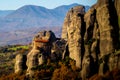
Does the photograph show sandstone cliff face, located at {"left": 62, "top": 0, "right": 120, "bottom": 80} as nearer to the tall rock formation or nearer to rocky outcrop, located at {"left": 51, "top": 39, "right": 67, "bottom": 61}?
the tall rock formation

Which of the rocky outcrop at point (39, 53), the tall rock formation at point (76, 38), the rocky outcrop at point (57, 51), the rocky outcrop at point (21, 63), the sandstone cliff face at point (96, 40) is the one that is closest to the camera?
the sandstone cliff face at point (96, 40)

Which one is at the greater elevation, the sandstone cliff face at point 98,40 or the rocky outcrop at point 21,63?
the sandstone cliff face at point 98,40

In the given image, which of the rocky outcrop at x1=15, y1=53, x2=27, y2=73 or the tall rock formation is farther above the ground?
the tall rock formation

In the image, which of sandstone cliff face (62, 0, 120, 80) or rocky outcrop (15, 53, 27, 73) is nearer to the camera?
sandstone cliff face (62, 0, 120, 80)

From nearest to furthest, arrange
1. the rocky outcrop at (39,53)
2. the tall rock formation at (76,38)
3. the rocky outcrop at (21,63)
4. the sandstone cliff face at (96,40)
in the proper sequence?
the sandstone cliff face at (96,40) < the tall rock formation at (76,38) < the rocky outcrop at (39,53) < the rocky outcrop at (21,63)

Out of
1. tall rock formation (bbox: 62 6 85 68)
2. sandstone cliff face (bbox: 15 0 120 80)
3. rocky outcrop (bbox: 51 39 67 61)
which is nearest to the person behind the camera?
sandstone cliff face (bbox: 15 0 120 80)

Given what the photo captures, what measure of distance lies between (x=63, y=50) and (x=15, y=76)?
41.2ft

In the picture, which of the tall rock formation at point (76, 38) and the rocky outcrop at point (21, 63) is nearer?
the tall rock formation at point (76, 38)

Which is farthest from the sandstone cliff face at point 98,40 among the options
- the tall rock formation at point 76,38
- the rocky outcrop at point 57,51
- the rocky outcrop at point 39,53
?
the rocky outcrop at point 39,53

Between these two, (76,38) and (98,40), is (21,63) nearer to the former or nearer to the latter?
(76,38)

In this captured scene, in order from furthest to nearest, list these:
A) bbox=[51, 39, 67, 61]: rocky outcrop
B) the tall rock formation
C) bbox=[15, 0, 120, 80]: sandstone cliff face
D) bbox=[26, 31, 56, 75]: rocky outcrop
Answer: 1. bbox=[51, 39, 67, 61]: rocky outcrop
2. bbox=[26, 31, 56, 75]: rocky outcrop
3. the tall rock formation
4. bbox=[15, 0, 120, 80]: sandstone cliff face

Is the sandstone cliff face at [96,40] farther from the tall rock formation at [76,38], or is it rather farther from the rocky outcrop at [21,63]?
the rocky outcrop at [21,63]

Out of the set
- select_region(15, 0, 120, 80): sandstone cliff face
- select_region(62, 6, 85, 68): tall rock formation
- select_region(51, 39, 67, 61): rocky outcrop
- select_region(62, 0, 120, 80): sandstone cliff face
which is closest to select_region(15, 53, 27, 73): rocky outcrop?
select_region(51, 39, 67, 61): rocky outcrop

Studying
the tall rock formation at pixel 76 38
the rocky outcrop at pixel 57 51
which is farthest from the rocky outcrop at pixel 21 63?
the tall rock formation at pixel 76 38
